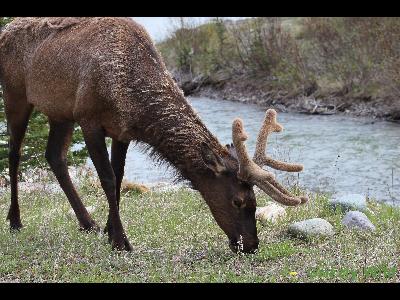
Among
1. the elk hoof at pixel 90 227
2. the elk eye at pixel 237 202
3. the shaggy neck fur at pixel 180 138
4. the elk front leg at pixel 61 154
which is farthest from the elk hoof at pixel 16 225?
the elk eye at pixel 237 202

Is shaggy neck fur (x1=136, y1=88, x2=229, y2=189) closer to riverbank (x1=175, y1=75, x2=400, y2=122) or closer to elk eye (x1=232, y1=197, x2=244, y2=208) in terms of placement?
elk eye (x1=232, y1=197, x2=244, y2=208)

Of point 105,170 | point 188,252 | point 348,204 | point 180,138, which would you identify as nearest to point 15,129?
point 105,170

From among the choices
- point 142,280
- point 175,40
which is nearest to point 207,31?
point 175,40

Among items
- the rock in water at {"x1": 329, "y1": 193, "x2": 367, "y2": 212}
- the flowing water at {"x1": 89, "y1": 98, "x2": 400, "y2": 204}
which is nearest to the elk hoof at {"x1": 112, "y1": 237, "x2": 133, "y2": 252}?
the rock in water at {"x1": 329, "y1": 193, "x2": 367, "y2": 212}

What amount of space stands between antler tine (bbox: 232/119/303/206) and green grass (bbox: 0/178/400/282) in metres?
0.57

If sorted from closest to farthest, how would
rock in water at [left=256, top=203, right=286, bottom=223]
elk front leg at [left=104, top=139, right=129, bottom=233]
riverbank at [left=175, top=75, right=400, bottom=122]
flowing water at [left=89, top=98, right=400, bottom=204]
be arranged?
elk front leg at [left=104, top=139, right=129, bottom=233]
rock in water at [left=256, top=203, right=286, bottom=223]
flowing water at [left=89, top=98, right=400, bottom=204]
riverbank at [left=175, top=75, right=400, bottom=122]

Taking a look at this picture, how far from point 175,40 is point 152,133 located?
32.2 metres

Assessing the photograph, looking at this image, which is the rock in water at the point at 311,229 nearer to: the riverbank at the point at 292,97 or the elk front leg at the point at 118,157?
the elk front leg at the point at 118,157

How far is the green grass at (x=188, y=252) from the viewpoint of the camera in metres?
5.47

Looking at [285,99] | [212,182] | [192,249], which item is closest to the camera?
[212,182]

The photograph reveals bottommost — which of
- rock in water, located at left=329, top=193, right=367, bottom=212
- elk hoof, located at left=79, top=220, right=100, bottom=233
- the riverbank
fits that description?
the riverbank

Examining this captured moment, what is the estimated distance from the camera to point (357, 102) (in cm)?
2606

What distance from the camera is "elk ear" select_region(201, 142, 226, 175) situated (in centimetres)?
610

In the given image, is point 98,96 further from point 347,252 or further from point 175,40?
point 175,40
